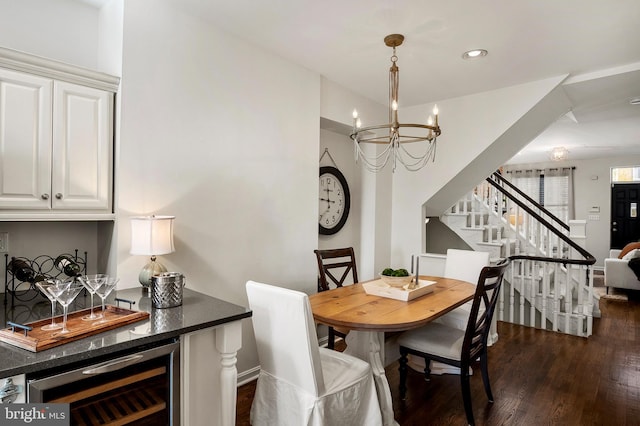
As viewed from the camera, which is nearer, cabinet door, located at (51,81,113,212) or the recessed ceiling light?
cabinet door, located at (51,81,113,212)

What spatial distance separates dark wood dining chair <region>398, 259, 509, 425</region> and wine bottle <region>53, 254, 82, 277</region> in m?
2.10

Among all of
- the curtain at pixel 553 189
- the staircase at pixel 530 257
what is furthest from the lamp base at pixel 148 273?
the curtain at pixel 553 189

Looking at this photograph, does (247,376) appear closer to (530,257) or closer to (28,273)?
(28,273)

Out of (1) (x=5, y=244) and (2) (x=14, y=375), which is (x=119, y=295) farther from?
(2) (x=14, y=375)

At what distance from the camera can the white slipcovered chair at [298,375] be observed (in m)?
1.71

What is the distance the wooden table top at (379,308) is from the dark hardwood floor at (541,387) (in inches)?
29.7

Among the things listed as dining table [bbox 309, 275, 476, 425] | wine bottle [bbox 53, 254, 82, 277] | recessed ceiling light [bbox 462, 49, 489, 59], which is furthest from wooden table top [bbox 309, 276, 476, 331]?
recessed ceiling light [bbox 462, 49, 489, 59]

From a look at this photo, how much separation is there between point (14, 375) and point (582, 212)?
10.5 metres

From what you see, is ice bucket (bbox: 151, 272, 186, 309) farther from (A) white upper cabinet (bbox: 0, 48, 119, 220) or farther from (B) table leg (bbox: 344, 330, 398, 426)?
(B) table leg (bbox: 344, 330, 398, 426)

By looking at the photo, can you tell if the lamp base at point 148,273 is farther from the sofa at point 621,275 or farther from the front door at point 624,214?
the front door at point 624,214

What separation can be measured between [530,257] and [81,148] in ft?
14.9

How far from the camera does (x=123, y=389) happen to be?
1364 millimetres

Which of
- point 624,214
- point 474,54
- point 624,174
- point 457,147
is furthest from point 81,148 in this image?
point 624,174

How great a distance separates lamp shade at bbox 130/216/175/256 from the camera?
6.56 feet
